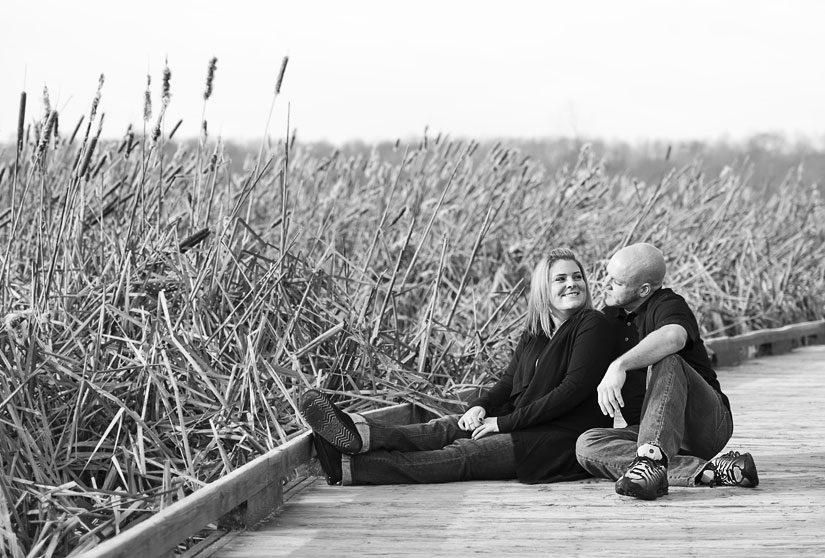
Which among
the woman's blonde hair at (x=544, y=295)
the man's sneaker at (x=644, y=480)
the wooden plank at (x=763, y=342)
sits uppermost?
the woman's blonde hair at (x=544, y=295)

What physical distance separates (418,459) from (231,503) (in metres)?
0.97

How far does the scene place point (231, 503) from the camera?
3283 millimetres

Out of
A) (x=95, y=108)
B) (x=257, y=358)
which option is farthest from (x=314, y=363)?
(x=95, y=108)

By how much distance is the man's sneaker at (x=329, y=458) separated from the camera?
4.05m

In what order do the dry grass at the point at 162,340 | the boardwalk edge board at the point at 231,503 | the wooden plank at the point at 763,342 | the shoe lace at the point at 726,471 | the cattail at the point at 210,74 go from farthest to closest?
1. the wooden plank at the point at 763,342
2. the cattail at the point at 210,74
3. the shoe lace at the point at 726,471
4. the dry grass at the point at 162,340
5. the boardwalk edge board at the point at 231,503

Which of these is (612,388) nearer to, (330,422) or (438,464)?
(438,464)

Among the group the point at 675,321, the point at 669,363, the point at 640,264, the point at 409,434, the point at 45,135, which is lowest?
the point at 409,434

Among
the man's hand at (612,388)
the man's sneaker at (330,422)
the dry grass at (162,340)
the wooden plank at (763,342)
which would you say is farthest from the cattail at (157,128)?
the wooden plank at (763,342)

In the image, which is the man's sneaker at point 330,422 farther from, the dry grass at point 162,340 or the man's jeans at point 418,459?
the dry grass at point 162,340

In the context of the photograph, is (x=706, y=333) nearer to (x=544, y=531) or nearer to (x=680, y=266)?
(x=680, y=266)

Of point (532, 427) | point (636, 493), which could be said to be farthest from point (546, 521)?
point (532, 427)

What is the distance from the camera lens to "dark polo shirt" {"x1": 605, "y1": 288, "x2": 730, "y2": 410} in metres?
3.95

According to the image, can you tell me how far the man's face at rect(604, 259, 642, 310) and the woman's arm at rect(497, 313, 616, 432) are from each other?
0.41ft

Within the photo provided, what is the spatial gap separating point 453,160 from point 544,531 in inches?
222
